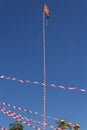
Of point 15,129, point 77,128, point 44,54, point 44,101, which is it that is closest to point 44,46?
point 44,54

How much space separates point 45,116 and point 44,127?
2.60 ft

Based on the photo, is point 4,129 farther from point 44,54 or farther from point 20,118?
point 44,54

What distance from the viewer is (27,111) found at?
20812 mm

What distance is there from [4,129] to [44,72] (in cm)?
588

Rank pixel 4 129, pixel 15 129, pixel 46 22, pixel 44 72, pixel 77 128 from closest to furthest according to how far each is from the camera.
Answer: pixel 77 128 < pixel 4 129 < pixel 44 72 < pixel 46 22 < pixel 15 129

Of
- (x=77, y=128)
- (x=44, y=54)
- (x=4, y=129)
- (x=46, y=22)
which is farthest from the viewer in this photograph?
(x=46, y=22)

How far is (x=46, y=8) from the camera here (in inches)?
1191

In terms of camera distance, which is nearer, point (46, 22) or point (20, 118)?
point (20, 118)

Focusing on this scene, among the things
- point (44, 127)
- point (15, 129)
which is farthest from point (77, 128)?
point (15, 129)

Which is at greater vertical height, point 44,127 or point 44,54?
point 44,54

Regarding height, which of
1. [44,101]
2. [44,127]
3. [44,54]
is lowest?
[44,127]

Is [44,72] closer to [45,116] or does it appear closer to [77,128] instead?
[45,116]

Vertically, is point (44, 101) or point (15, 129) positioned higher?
point (15, 129)

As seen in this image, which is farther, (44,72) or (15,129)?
(15,129)
